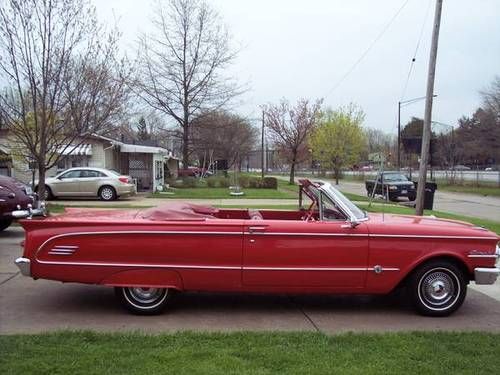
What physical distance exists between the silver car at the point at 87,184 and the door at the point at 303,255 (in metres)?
20.4

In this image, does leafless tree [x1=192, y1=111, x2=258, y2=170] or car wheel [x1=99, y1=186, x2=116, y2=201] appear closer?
car wheel [x1=99, y1=186, x2=116, y2=201]

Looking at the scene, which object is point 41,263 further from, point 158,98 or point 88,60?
point 158,98

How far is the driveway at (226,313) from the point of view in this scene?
5938mm

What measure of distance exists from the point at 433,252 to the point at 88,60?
46.1 feet

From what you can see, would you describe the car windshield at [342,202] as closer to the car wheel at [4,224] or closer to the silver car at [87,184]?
the car wheel at [4,224]

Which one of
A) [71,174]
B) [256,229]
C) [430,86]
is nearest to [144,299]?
[256,229]

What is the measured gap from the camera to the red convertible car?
6.19 metres

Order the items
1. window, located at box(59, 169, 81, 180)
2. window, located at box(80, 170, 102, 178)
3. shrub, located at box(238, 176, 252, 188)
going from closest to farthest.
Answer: window, located at box(59, 169, 81, 180) → window, located at box(80, 170, 102, 178) → shrub, located at box(238, 176, 252, 188)

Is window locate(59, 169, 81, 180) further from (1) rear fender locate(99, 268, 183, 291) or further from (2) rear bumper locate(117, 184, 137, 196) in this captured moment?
(1) rear fender locate(99, 268, 183, 291)

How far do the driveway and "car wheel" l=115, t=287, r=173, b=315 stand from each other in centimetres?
9

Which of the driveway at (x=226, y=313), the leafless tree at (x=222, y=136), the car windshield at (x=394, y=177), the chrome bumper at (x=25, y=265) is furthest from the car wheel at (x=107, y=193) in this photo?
the chrome bumper at (x=25, y=265)

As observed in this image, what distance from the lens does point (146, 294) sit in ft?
20.7

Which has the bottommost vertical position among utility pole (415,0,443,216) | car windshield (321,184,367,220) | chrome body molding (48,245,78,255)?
chrome body molding (48,245,78,255)

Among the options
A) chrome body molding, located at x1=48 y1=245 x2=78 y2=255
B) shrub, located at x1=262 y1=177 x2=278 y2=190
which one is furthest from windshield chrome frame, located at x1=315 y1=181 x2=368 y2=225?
shrub, located at x1=262 y1=177 x2=278 y2=190
